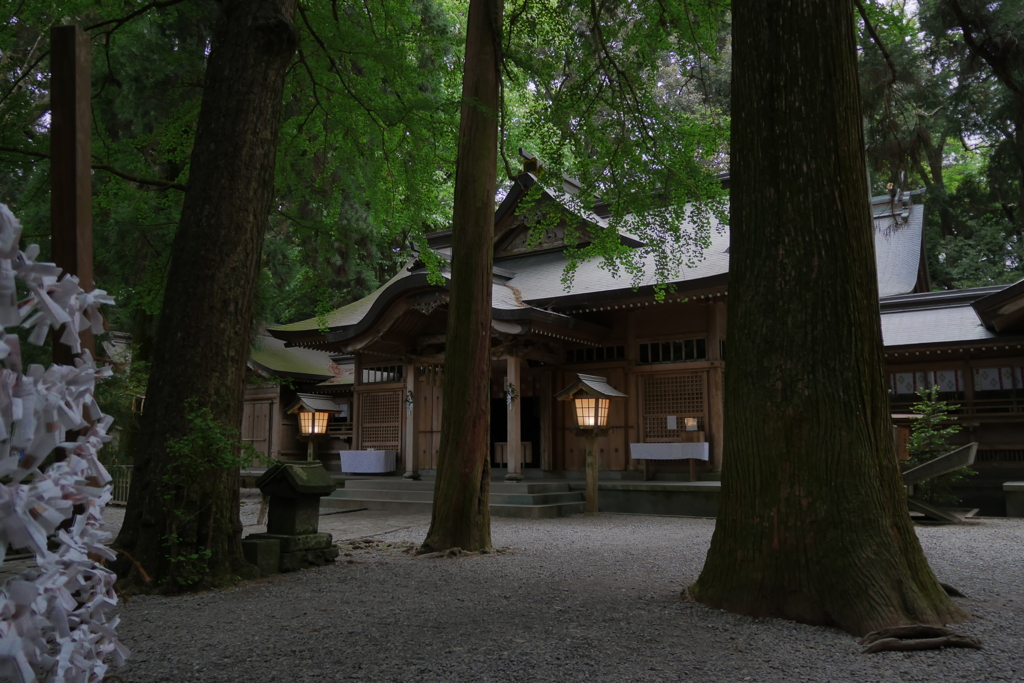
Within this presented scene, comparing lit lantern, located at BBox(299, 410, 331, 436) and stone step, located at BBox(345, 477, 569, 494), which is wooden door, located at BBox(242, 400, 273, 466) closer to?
lit lantern, located at BBox(299, 410, 331, 436)

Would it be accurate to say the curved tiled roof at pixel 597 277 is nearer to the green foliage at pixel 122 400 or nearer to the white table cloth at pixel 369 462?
the white table cloth at pixel 369 462

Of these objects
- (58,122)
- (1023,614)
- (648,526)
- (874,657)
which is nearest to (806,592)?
(874,657)

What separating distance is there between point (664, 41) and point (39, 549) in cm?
824

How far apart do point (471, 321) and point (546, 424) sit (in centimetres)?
715

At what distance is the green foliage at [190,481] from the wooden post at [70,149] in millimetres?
3111

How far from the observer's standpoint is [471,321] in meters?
6.83

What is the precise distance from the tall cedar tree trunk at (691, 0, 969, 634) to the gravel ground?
26 cm

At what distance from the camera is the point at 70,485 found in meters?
1.15

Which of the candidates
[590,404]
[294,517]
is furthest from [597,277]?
[294,517]

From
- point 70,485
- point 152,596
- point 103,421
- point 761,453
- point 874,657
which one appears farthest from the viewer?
point 152,596

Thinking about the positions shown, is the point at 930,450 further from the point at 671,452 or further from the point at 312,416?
the point at 312,416

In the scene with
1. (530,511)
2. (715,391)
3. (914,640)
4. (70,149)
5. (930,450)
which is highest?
(70,149)

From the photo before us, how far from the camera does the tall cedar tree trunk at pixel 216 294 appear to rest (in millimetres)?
4934

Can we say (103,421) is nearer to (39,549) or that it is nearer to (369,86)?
(39,549)
